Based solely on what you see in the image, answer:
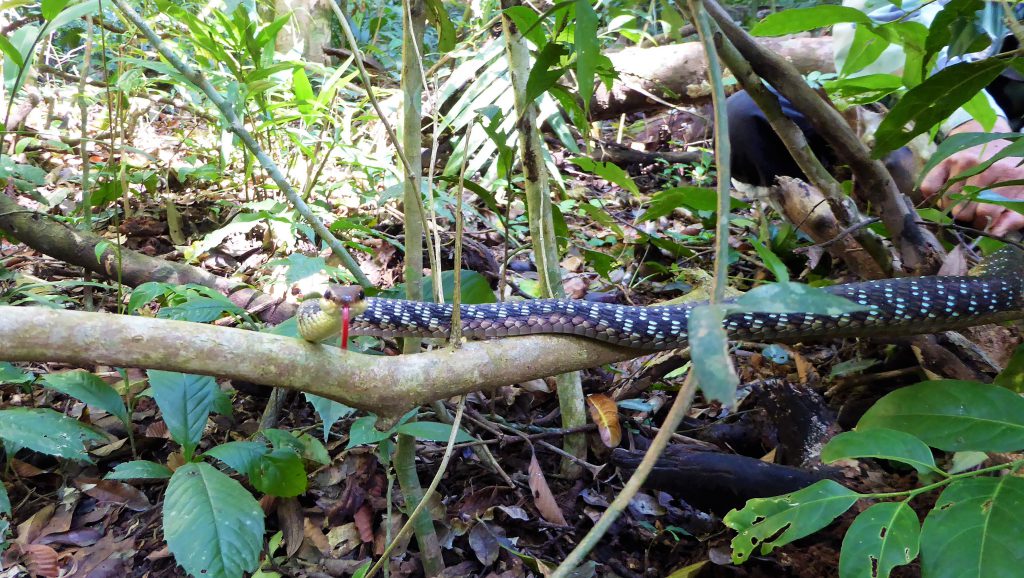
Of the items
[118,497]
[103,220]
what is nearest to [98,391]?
[118,497]

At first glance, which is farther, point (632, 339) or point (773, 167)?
point (773, 167)

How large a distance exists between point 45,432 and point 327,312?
1443 mm

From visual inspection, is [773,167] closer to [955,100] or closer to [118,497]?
[955,100]

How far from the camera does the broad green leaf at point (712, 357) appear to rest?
2.30ft

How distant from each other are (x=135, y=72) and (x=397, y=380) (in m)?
3.11

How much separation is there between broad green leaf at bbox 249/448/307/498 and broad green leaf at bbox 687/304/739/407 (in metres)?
1.76

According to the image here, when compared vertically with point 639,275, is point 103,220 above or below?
above

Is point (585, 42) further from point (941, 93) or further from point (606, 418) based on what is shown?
point (606, 418)

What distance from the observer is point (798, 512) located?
56.6 inches

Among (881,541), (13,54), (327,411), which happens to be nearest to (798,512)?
(881,541)

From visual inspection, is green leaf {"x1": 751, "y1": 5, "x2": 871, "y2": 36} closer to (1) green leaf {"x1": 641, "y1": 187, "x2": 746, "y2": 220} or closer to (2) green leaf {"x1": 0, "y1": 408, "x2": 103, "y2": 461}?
(1) green leaf {"x1": 641, "y1": 187, "x2": 746, "y2": 220}

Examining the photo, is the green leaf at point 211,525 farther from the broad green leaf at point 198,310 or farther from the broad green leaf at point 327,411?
the broad green leaf at point 198,310

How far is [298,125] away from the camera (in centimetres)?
524

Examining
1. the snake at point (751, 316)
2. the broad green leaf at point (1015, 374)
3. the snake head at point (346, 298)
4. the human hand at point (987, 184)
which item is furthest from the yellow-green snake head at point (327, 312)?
the human hand at point (987, 184)
